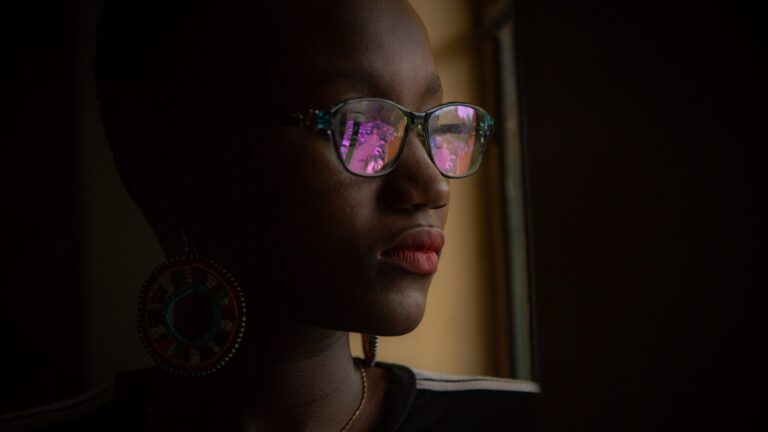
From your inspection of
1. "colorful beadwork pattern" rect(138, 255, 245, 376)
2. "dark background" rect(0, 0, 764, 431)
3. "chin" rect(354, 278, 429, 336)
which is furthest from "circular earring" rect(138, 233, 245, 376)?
"dark background" rect(0, 0, 764, 431)

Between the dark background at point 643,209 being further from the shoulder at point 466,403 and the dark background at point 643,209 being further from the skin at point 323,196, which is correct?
the shoulder at point 466,403

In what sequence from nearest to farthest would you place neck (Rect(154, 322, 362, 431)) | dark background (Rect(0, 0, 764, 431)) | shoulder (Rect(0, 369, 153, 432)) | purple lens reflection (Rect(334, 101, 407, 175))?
dark background (Rect(0, 0, 764, 431))
purple lens reflection (Rect(334, 101, 407, 175))
neck (Rect(154, 322, 362, 431))
shoulder (Rect(0, 369, 153, 432))

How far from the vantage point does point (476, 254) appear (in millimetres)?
925

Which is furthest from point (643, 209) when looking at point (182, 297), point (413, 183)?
point (182, 297)

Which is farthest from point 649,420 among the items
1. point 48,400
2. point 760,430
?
point 48,400

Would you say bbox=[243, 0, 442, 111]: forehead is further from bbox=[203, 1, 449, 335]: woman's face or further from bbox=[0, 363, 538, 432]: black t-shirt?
bbox=[0, 363, 538, 432]: black t-shirt

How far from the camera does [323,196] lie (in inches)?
29.0

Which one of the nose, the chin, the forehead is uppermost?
the forehead

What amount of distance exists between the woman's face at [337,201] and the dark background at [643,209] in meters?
0.37

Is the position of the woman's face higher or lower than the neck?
higher

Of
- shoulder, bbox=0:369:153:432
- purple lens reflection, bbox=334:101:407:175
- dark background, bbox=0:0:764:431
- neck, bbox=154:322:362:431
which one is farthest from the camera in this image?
shoulder, bbox=0:369:153:432

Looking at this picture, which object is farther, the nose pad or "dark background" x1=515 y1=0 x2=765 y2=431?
the nose pad

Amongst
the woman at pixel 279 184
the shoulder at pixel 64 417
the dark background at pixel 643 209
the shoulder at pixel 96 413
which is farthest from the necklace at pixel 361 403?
the dark background at pixel 643 209

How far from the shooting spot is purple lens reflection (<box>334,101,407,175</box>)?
0.72 m
